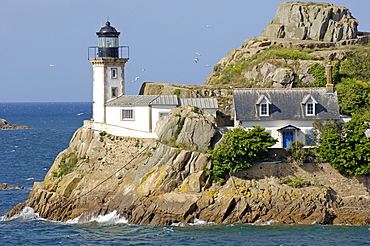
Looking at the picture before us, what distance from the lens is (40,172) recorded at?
68.0 metres

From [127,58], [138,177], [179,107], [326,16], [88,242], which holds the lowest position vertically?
[88,242]

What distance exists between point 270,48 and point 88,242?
29725 mm

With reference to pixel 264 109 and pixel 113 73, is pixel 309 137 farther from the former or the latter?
pixel 113 73

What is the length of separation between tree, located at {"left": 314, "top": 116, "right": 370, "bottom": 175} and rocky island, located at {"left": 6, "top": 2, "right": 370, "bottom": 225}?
0.69 metres

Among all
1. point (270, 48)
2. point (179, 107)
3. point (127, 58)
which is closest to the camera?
point (179, 107)

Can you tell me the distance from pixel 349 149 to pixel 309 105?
17.3ft

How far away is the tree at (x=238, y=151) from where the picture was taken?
150 ft

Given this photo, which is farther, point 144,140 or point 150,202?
point 144,140

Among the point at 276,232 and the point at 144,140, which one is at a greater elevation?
the point at 144,140

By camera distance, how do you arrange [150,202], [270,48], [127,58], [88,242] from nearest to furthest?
[88,242], [150,202], [127,58], [270,48]

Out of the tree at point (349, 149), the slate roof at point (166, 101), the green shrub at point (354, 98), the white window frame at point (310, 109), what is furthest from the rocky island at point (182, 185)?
the green shrub at point (354, 98)

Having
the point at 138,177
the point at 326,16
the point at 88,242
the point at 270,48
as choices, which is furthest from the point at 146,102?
the point at 326,16

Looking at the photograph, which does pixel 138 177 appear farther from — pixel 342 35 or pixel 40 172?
pixel 342 35

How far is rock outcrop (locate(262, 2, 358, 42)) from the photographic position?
227ft
